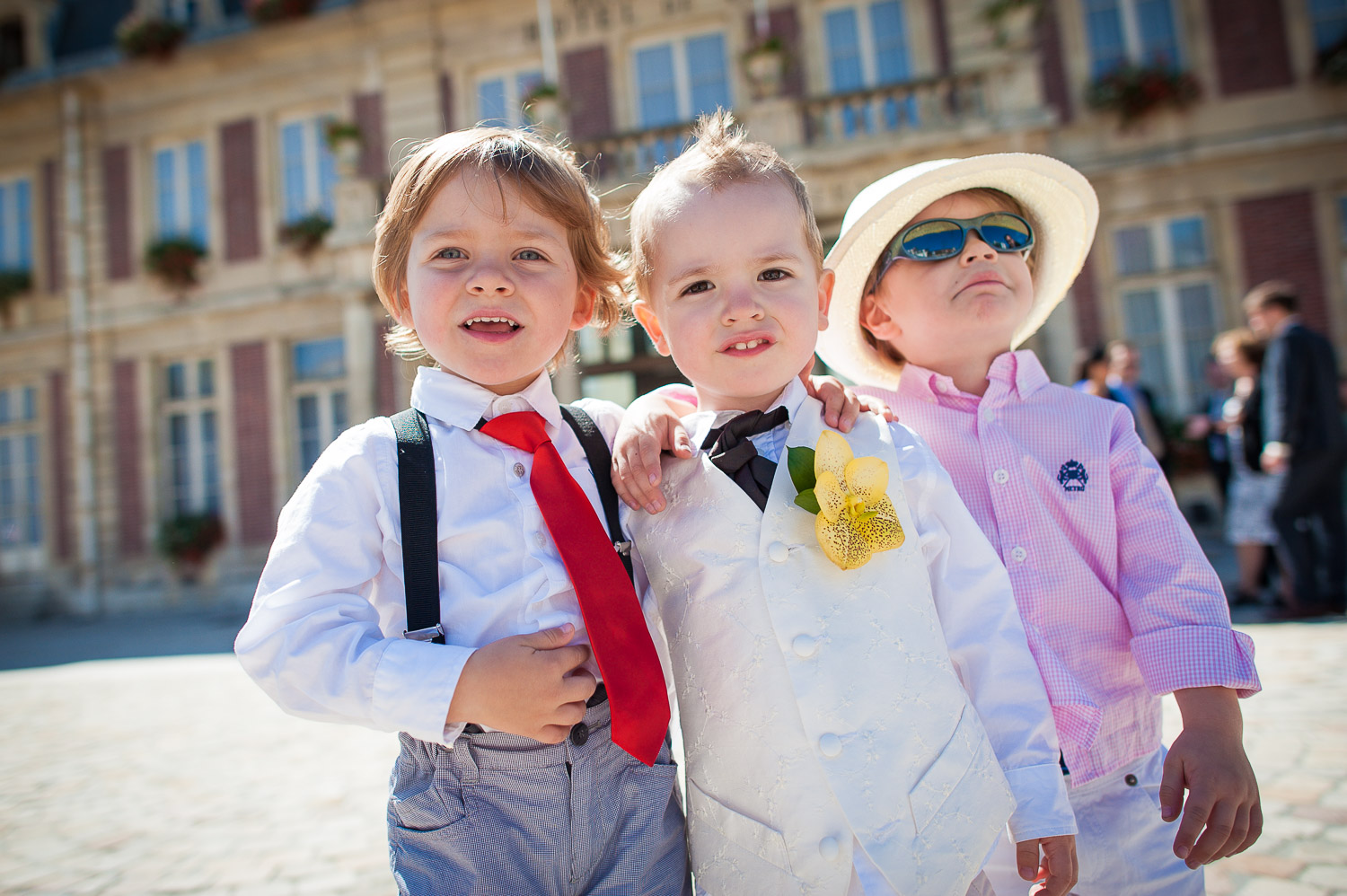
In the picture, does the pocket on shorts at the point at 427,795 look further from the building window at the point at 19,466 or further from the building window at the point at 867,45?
the building window at the point at 19,466

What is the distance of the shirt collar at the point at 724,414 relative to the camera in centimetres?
138

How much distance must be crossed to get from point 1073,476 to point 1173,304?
9.58m

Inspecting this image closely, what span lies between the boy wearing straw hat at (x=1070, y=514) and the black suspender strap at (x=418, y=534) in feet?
3.33

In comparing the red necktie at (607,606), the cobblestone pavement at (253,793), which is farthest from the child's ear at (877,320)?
the cobblestone pavement at (253,793)

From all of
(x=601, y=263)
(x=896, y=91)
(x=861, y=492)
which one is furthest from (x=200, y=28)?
(x=861, y=492)

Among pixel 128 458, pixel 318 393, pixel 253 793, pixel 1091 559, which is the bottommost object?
pixel 253 793

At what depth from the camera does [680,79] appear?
10391 mm

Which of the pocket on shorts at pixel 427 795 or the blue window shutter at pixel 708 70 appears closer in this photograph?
the pocket on shorts at pixel 427 795

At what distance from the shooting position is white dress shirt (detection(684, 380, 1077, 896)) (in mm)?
1174

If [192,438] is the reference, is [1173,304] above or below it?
above

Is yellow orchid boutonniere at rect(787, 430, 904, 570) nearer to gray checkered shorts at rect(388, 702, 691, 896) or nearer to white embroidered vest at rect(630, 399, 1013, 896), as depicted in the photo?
white embroidered vest at rect(630, 399, 1013, 896)

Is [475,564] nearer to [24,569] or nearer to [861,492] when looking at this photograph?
[861,492]

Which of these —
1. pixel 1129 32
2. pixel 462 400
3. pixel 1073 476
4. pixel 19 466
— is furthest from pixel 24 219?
pixel 1129 32

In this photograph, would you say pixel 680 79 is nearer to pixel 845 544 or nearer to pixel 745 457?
pixel 745 457
